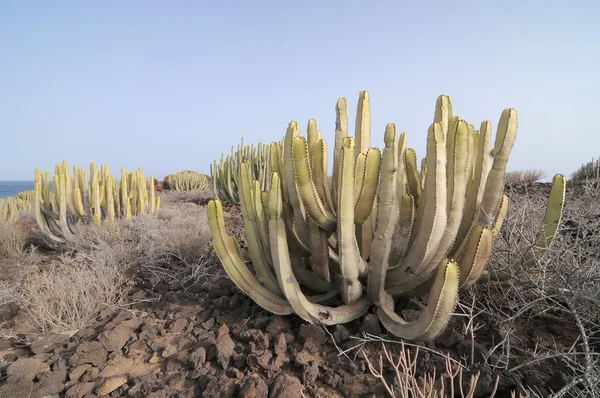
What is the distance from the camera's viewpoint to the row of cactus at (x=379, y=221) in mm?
2545

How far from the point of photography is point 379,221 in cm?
272

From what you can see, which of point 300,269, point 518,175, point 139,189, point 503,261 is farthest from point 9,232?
point 518,175

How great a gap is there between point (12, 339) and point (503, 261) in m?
4.20

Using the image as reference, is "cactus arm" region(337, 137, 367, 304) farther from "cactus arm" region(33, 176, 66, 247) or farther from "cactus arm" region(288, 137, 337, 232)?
"cactus arm" region(33, 176, 66, 247)

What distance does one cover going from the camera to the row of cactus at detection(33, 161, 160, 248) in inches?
268

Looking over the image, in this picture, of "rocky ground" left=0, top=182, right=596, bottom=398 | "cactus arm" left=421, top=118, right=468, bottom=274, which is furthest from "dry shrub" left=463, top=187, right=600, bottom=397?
"cactus arm" left=421, top=118, right=468, bottom=274

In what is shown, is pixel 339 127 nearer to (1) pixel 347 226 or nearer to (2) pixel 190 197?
(1) pixel 347 226

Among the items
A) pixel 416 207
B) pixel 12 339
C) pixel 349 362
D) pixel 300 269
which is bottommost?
pixel 12 339

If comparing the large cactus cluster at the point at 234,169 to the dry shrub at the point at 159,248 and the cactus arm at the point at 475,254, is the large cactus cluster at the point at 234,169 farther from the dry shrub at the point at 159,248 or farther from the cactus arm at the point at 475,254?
the cactus arm at the point at 475,254

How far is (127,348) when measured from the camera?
10.4 feet

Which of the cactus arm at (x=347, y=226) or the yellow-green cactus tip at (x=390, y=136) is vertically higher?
the yellow-green cactus tip at (x=390, y=136)

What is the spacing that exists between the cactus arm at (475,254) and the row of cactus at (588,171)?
10.7m

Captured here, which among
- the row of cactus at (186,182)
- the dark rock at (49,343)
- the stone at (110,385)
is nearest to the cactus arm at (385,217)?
the stone at (110,385)

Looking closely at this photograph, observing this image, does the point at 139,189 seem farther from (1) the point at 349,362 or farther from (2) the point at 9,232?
(1) the point at 349,362
